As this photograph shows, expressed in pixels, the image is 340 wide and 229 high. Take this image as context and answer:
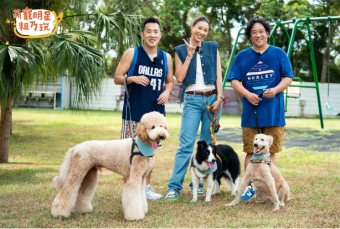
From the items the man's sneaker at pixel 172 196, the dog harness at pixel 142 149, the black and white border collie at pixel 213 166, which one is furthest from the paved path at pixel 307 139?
the dog harness at pixel 142 149

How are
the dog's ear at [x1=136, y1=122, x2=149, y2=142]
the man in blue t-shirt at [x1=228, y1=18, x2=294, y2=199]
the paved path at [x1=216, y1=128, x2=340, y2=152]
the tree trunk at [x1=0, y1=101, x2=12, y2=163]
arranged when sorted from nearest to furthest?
the dog's ear at [x1=136, y1=122, x2=149, y2=142]
the man in blue t-shirt at [x1=228, y1=18, x2=294, y2=199]
the tree trunk at [x1=0, y1=101, x2=12, y2=163]
the paved path at [x1=216, y1=128, x2=340, y2=152]

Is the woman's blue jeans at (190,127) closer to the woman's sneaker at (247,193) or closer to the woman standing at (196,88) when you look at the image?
the woman standing at (196,88)

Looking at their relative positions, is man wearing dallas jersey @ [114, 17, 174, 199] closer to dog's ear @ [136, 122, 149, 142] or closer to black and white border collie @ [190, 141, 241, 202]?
dog's ear @ [136, 122, 149, 142]

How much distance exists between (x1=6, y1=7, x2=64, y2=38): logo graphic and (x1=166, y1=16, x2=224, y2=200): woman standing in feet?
9.47

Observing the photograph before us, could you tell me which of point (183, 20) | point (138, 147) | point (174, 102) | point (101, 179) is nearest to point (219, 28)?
point (183, 20)

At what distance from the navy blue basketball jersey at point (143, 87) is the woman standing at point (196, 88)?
15.1 inches

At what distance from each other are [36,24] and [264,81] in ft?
13.9

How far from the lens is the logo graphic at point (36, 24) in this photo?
611 cm

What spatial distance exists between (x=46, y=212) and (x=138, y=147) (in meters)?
1.21

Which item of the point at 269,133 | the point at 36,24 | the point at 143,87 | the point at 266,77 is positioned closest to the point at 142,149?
the point at 143,87

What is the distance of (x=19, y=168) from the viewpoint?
21.7 feet

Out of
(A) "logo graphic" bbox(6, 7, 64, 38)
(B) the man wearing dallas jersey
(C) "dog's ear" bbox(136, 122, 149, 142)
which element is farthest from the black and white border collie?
(A) "logo graphic" bbox(6, 7, 64, 38)

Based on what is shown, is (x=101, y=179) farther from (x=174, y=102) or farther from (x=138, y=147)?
(x=174, y=102)

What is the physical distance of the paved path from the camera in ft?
29.6
